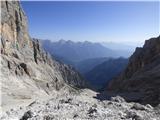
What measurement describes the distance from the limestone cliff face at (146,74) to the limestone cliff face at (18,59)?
2076 cm

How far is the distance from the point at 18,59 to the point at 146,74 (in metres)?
34.3

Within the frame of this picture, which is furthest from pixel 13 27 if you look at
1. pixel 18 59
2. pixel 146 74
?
pixel 146 74

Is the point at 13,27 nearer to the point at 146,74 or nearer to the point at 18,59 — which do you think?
the point at 18,59

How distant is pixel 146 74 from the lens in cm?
A: 7500

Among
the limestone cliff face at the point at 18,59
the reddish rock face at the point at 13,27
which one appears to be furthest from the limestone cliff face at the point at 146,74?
the reddish rock face at the point at 13,27

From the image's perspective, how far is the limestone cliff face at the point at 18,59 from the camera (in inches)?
2783

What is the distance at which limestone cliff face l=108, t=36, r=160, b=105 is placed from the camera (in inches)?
2227

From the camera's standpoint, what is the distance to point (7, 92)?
6300 centimetres

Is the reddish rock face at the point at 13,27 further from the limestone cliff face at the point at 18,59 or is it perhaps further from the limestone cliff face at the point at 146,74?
the limestone cliff face at the point at 146,74

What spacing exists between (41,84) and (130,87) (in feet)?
82.8

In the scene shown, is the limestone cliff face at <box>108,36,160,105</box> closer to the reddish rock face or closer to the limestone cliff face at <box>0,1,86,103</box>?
the limestone cliff face at <box>0,1,86,103</box>

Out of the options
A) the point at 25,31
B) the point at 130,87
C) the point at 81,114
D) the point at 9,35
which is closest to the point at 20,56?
the point at 9,35

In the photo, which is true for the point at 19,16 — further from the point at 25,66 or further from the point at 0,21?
the point at 25,66

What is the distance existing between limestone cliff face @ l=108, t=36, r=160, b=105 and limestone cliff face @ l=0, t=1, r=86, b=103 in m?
20.8
